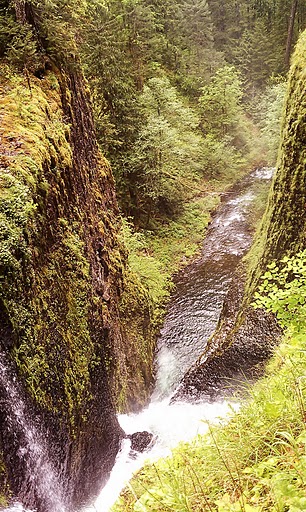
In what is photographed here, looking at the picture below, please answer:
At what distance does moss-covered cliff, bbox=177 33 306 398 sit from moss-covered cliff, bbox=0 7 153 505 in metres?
2.06

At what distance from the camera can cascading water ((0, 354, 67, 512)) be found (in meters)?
4.62

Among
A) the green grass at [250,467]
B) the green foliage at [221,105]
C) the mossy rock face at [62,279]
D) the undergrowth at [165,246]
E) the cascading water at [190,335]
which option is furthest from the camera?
the green foliage at [221,105]

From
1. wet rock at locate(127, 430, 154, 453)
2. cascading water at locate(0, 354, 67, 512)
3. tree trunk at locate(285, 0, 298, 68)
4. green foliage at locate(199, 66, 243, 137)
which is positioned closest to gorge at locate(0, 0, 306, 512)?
cascading water at locate(0, 354, 67, 512)

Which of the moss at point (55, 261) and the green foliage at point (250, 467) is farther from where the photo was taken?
the moss at point (55, 261)

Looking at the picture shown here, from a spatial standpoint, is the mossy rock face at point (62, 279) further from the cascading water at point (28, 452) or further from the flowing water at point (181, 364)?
the flowing water at point (181, 364)

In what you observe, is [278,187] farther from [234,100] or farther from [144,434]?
[234,100]

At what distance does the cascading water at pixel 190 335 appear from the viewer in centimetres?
787

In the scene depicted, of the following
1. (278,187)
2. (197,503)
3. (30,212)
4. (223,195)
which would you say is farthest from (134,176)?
(197,503)

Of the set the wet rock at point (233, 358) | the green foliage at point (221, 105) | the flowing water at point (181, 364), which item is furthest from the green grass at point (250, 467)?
the green foliage at point (221, 105)

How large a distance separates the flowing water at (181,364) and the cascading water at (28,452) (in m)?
0.01

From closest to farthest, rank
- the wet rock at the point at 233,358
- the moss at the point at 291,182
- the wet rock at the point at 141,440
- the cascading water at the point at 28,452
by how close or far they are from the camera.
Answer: the cascading water at the point at 28,452, the wet rock at the point at 141,440, the moss at the point at 291,182, the wet rock at the point at 233,358

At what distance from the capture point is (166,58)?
2673cm

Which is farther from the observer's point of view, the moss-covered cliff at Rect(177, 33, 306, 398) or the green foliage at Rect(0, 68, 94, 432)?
the moss-covered cliff at Rect(177, 33, 306, 398)

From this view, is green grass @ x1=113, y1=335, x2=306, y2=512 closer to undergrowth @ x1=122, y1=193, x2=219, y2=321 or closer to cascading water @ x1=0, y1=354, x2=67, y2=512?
cascading water @ x1=0, y1=354, x2=67, y2=512
